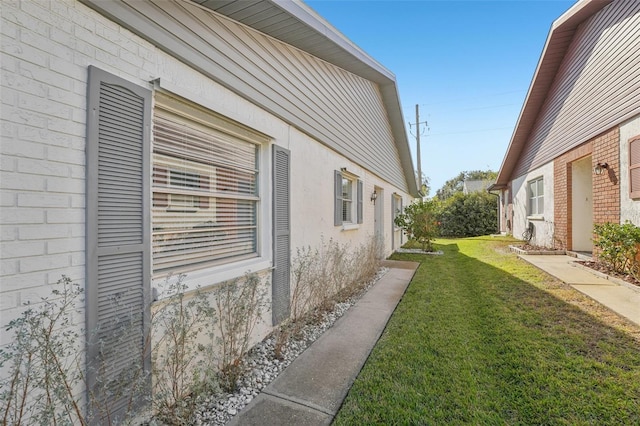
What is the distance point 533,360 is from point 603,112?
7.02 m

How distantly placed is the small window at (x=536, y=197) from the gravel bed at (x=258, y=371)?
34.8 ft

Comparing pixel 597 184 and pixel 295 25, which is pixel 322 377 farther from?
pixel 597 184

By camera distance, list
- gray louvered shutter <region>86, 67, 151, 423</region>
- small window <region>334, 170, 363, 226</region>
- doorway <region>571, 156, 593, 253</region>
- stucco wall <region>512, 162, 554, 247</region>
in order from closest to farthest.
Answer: gray louvered shutter <region>86, 67, 151, 423</region> < small window <region>334, 170, 363, 226</region> < doorway <region>571, 156, 593, 253</region> < stucco wall <region>512, 162, 554, 247</region>

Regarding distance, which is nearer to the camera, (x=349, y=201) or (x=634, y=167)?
(x=634, y=167)

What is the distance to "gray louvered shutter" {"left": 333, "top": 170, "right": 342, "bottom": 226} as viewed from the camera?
5.83 meters

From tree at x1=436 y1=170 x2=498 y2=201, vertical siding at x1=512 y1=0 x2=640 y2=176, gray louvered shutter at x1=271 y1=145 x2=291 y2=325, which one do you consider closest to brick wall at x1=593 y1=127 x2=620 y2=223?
vertical siding at x1=512 y1=0 x2=640 y2=176

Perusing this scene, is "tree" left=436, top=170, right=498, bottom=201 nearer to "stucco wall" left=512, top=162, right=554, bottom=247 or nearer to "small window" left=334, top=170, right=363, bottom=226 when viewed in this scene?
"stucco wall" left=512, top=162, right=554, bottom=247

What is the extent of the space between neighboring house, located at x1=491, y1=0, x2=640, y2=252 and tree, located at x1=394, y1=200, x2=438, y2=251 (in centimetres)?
376

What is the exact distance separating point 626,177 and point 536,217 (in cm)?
554

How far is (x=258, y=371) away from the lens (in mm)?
3012

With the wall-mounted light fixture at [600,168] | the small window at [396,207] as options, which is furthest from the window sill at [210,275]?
the small window at [396,207]

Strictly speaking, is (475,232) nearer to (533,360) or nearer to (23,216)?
(533,360)

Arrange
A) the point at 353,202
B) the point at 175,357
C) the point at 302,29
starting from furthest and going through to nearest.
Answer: the point at 353,202, the point at 302,29, the point at 175,357

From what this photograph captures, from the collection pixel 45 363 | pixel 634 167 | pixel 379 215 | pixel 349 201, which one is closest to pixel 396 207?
pixel 379 215
